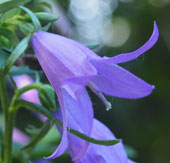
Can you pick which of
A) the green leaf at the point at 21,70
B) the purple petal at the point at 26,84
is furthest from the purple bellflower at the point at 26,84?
the green leaf at the point at 21,70

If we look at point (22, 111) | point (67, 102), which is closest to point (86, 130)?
point (67, 102)

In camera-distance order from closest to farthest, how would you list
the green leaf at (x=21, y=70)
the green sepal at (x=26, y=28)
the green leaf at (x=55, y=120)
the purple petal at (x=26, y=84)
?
the green leaf at (x=55, y=120), the green sepal at (x=26, y=28), the green leaf at (x=21, y=70), the purple petal at (x=26, y=84)

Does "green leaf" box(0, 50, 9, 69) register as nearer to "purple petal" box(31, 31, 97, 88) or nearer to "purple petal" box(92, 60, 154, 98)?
"purple petal" box(31, 31, 97, 88)

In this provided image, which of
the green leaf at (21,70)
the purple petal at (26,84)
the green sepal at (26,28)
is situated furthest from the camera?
the purple petal at (26,84)

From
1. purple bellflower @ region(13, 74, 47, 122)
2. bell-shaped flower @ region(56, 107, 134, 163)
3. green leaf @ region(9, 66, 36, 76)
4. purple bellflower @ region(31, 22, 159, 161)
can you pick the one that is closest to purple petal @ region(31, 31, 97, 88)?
purple bellflower @ region(31, 22, 159, 161)

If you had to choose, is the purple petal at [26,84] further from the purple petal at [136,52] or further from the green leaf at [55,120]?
the purple petal at [136,52]

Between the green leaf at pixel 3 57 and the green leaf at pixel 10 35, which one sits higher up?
the green leaf at pixel 10 35

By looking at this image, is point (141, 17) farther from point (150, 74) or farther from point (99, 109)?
point (99, 109)

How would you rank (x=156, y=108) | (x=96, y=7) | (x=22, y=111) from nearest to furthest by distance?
(x=22, y=111), (x=156, y=108), (x=96, y=7)
